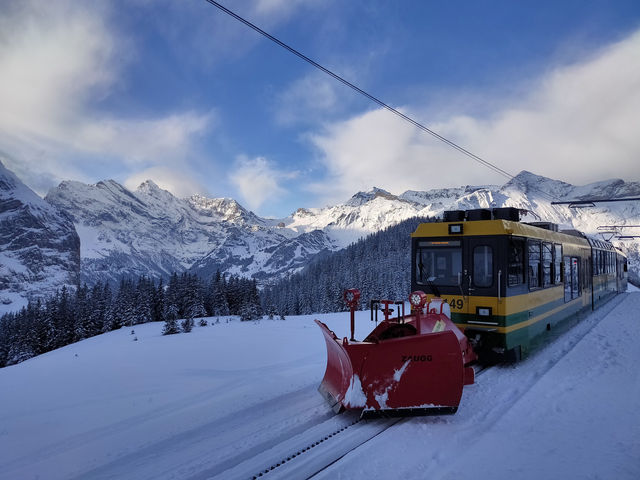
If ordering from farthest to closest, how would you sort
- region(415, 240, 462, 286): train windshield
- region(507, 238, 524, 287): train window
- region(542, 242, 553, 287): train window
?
region(542, 242, 553, 287): train window < region(415, 240, 462, 286): train windshield < region(507, 238, 524, 287): train window

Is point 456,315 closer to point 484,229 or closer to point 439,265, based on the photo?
point 439,265

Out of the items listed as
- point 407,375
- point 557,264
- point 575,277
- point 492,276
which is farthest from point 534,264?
point 407,375

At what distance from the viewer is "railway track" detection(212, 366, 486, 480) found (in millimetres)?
4309

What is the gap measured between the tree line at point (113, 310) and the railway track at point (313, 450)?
46.0 meters

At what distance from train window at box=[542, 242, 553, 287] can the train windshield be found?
3.08 m

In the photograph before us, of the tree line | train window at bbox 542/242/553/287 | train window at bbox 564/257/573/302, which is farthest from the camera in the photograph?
the tree line

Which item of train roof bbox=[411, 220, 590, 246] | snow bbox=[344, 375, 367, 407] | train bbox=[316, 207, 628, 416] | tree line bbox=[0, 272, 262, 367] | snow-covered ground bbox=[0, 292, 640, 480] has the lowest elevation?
tree line bbox=[0, 272, 262, 367]

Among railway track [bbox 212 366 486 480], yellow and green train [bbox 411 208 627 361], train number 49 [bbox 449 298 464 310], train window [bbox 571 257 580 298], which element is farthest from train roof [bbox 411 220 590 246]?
railway track [bbox 212 366 486 480]

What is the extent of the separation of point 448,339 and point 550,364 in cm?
476

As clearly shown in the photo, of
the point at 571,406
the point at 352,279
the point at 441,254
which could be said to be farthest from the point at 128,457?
the point at 352,279

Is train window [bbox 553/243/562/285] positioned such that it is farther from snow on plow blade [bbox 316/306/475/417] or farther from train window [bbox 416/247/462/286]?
snow on plow blade [bbox 316/306/475/417]

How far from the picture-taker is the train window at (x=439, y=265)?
902 cm

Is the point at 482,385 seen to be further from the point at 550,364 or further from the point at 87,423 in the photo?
the point at 87,423

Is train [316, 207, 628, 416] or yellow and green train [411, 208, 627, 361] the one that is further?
yellow and green train [411, 208, 627, 361]
